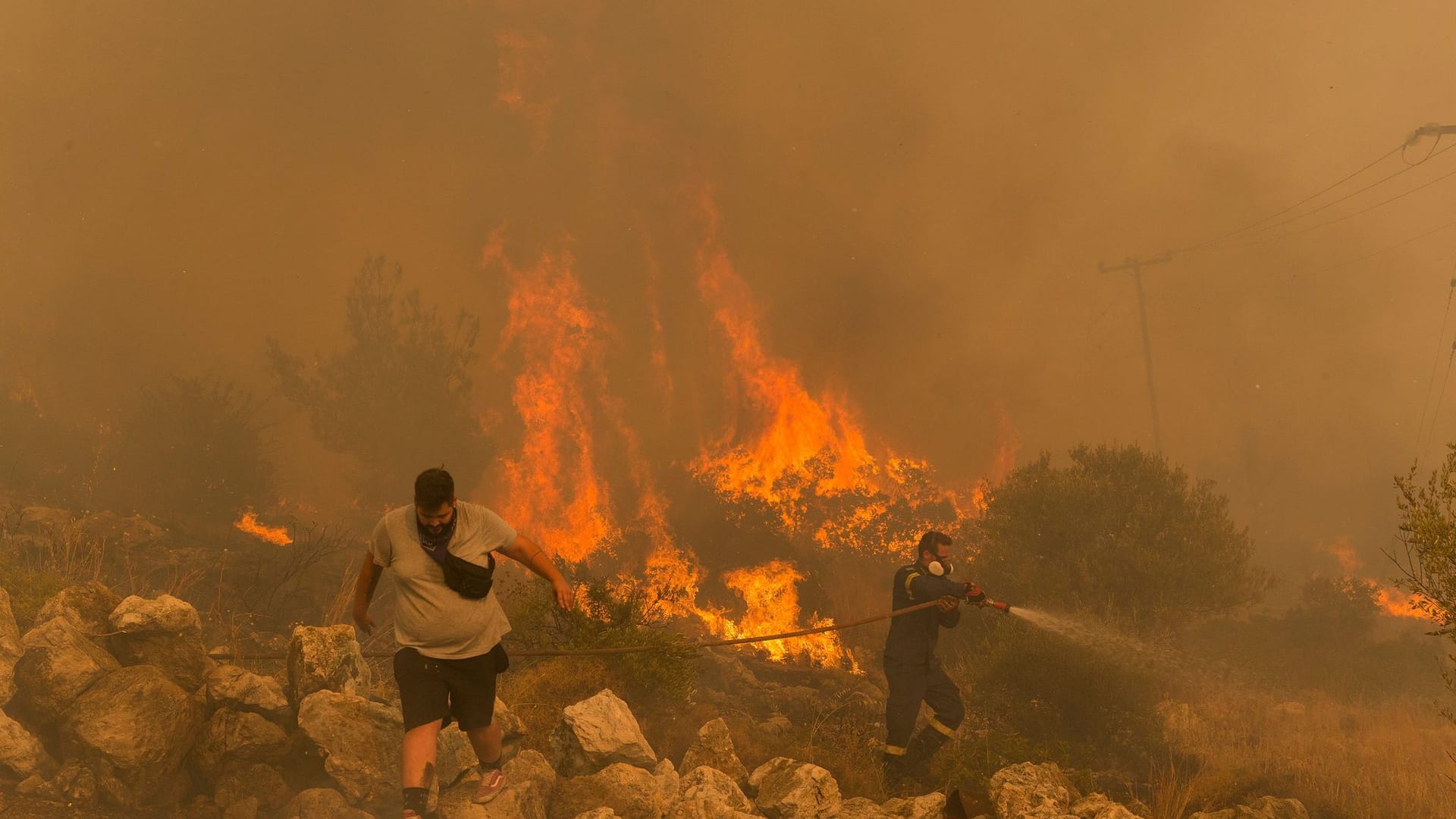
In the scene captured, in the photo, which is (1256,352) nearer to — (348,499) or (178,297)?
(348,499)

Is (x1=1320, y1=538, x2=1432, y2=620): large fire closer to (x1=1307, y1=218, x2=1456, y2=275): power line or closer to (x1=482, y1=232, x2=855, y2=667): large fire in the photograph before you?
(x1=482, y1=232, x2=855, y2=667): large fire

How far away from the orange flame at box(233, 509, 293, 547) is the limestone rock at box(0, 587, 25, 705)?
14.7 meters

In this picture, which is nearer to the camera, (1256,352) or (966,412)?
(966,412)

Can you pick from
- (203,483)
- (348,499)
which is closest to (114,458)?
Result: (203,483)

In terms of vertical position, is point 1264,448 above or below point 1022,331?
below

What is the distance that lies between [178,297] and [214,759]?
3457 cm

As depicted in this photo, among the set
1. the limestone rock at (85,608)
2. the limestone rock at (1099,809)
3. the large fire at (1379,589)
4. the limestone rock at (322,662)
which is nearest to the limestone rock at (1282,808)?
the limestone rock at (1099,809)

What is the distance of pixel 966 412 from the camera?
36.9 metres

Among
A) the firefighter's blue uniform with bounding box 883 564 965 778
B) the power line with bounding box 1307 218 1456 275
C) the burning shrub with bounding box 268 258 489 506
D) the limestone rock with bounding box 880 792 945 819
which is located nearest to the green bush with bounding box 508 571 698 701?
the firefighter's blue uniform with bounding box 883 564 965 778

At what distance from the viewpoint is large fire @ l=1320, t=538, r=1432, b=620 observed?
25858mm

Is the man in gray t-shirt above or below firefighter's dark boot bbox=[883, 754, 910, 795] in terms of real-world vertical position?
above

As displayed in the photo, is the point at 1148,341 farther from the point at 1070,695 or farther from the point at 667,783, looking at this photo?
the point at 667,783

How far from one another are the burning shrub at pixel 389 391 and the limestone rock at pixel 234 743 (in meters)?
22.8

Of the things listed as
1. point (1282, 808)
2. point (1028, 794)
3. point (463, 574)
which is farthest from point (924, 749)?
point (463, 574)
